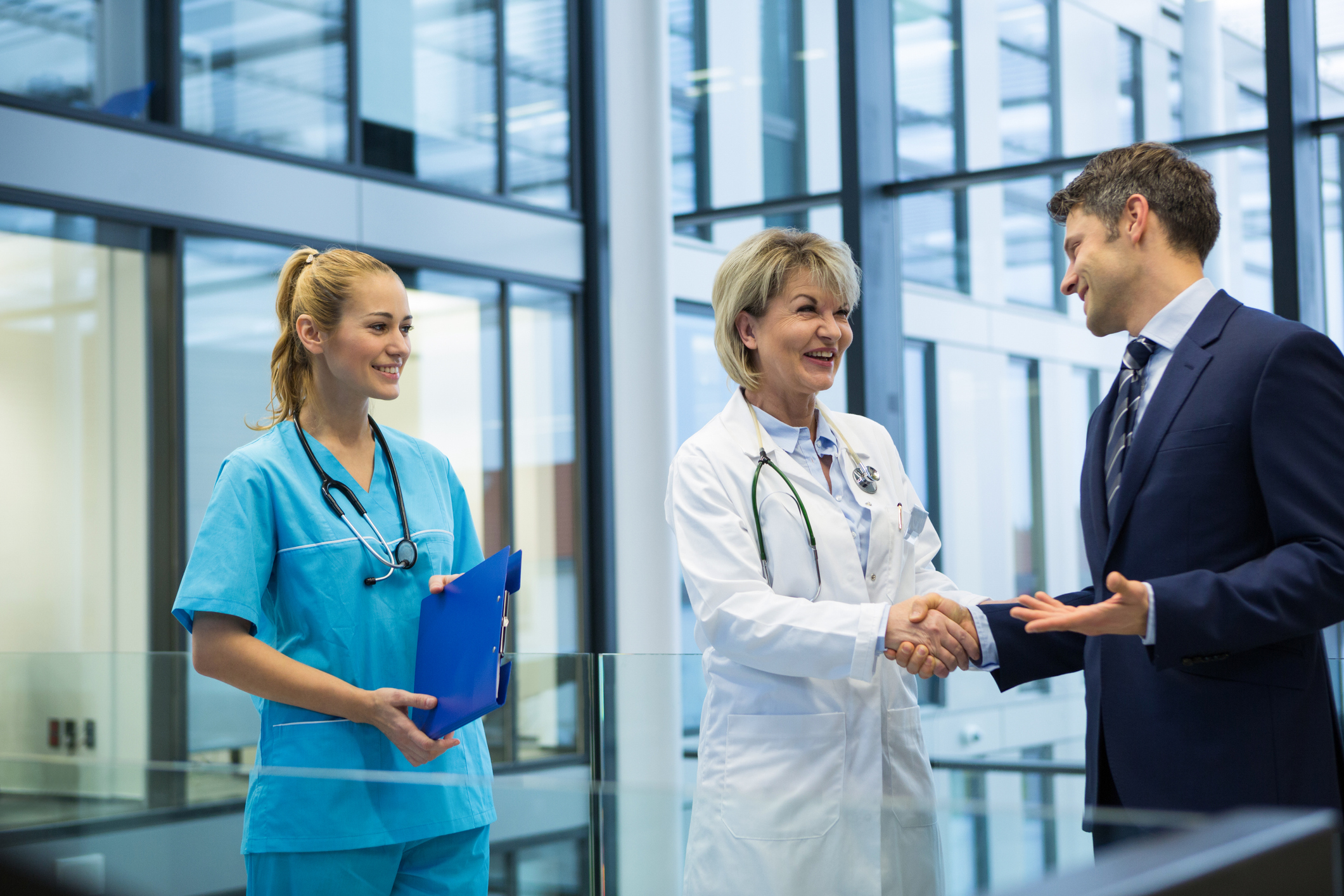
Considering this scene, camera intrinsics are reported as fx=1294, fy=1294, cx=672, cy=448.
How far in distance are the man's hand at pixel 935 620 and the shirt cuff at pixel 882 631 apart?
→ 1.0 inches

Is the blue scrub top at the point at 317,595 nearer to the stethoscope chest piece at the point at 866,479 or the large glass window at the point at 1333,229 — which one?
the stethoscope chest piece at the point at 866,479

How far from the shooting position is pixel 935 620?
2.13 metres

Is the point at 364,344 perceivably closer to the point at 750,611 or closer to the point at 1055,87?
the point at 750,611

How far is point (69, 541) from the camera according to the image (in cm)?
555

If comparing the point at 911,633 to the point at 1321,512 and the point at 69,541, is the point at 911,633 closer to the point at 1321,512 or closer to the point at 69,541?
the point at 1321,512

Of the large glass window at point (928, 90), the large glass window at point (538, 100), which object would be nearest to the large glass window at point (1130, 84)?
the large glass window at point (928, 90)

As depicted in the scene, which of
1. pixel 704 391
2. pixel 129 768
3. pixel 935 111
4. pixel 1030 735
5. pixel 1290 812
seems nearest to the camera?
pixel 1290 812

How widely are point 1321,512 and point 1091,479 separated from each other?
1.19 ft

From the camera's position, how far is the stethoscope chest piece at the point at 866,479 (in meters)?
2.26

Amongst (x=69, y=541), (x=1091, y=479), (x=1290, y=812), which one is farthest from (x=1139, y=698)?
(x=69, y=541)

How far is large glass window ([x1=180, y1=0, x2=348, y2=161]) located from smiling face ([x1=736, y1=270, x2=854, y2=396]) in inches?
181

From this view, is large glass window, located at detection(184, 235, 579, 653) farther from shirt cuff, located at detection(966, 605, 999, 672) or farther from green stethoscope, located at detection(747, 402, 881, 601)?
shirt cuff, located at detection(966, 605, 999, 672)

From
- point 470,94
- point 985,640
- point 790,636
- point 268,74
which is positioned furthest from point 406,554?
point 470,94

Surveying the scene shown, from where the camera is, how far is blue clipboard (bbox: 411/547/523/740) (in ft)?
6.40
